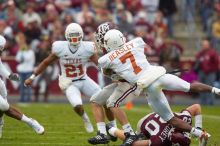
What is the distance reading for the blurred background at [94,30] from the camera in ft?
59.8

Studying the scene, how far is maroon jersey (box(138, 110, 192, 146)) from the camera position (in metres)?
8.49

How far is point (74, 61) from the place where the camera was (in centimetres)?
1099

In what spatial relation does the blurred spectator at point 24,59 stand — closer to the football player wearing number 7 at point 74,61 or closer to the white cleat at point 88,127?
the football player wearing number 7 at point 74,61

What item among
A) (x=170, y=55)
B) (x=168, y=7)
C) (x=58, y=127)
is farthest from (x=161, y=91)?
(x=168, y=7)

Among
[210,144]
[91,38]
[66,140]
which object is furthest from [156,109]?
[91,38]

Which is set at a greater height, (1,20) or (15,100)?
(1,20)

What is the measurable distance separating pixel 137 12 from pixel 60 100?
3.40 meters

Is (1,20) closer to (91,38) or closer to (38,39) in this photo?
(38,39)

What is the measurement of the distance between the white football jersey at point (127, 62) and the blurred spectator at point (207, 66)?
916cm

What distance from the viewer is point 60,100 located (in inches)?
743

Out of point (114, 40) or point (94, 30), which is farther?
point (94, 30)

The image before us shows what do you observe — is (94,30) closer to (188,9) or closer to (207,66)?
(207,66)

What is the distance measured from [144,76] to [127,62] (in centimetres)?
29

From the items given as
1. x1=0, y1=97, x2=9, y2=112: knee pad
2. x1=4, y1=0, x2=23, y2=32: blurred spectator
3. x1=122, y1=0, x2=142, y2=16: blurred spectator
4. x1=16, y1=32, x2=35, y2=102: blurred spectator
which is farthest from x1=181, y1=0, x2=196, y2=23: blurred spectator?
x1=0, y1=97, x2=9, y2=112: knee pad
